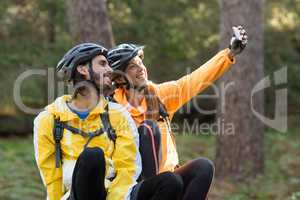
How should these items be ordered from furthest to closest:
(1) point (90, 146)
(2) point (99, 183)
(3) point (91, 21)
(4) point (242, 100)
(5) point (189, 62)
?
(5) point (189, 62)
(4) point (242, 100)
(3) point (91, 21)
(1) point (90, 146)
(2) point (99, 183)

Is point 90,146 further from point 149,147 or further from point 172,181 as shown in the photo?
point 172,181

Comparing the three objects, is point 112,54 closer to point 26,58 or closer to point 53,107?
point 53,107

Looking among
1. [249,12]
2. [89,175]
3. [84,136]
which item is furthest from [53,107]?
[249,12]

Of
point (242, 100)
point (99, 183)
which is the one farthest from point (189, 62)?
point (99, 183)

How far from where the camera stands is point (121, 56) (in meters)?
4.79

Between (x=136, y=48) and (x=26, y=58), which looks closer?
(x=136, y=48)

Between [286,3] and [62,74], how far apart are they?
42.1 feet

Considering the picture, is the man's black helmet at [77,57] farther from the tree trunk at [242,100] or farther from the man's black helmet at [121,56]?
the tree trunk at [242,100]

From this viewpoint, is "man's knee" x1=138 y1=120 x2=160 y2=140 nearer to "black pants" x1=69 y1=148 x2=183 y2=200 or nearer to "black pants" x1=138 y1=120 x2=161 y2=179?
"black pants" x1=138 y1=120 x2=161 y2=179

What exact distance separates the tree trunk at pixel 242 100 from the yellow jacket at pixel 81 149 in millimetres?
5576

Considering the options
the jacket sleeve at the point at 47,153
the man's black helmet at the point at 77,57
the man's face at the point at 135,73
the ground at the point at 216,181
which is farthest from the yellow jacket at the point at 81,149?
the ground at the point at 216,181

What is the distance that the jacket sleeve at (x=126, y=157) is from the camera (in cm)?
414

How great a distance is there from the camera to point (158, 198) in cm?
399

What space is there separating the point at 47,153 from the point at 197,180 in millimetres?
1111
